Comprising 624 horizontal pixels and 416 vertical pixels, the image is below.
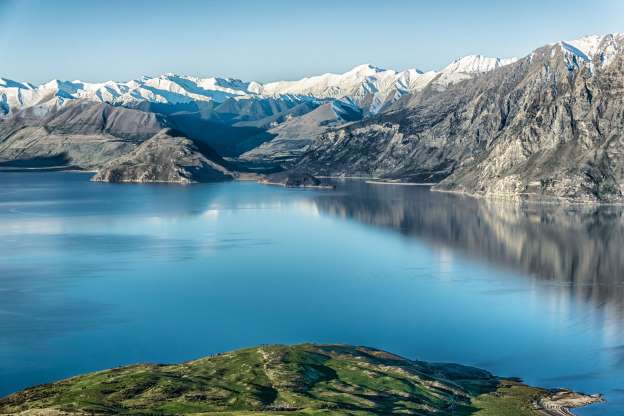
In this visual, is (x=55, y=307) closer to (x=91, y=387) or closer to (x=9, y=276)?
(x=9, y=276)

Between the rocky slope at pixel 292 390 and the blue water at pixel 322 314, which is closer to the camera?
the rocky slope at pixel 292 390

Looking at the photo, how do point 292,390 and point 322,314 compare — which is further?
point 322,314

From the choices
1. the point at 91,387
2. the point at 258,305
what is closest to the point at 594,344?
the point at 258,305

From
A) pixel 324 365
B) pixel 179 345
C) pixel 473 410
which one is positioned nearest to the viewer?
pixel 473 410

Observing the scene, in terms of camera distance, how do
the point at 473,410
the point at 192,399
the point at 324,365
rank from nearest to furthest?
1. the point at 192,399
2. the point at 473,410
3. the point at 324,365

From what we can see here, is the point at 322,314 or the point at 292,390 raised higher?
the point at 292,390

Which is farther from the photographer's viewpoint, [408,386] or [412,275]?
[412,275]

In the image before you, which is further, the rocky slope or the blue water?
the blue water
